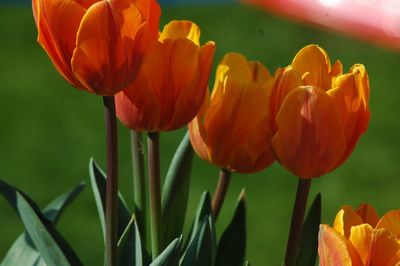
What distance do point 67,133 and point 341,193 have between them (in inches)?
40.3

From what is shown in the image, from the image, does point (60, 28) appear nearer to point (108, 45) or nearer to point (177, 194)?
Answer: point (108, 45)

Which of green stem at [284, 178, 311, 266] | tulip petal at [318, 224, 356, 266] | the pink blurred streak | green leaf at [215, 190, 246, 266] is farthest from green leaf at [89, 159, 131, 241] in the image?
the pink blurred streak

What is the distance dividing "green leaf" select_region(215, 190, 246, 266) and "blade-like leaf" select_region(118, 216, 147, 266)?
5.6 inches

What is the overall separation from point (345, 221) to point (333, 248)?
0.08 meters

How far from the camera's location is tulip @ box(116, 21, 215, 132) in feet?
4.19

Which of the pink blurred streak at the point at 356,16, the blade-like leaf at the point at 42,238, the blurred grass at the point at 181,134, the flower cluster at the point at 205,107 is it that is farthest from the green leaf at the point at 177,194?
the pink blurred streak at the point at 356,16

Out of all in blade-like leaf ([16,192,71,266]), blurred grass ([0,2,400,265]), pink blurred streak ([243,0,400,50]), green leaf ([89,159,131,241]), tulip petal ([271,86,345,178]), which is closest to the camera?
tulip petal ([271,86,345,178])

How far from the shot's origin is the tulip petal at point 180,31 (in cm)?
138

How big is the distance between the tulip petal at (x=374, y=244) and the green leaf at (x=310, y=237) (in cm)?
27

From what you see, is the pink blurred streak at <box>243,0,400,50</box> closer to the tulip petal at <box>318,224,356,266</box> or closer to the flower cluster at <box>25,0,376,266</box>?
the flower cluster at <box>25,0,376,266</box>

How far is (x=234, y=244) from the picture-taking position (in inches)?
57.8

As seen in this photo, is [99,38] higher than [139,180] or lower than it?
higher

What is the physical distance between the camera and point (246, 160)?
1.40 metres

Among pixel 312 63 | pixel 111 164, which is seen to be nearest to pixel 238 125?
pixel 312 63
